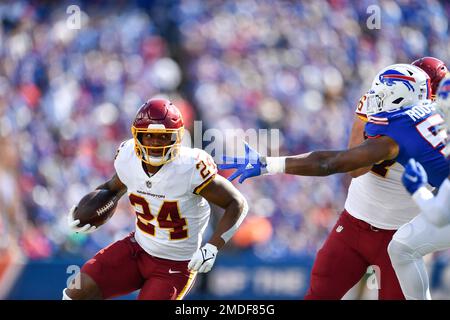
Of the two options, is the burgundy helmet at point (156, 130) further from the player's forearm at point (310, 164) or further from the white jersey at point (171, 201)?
the player's forearm at point (310, 164)

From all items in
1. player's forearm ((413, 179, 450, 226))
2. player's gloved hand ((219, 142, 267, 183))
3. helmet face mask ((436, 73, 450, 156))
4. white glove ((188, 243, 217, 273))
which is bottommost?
white glove ((188, 243, 217, 273))

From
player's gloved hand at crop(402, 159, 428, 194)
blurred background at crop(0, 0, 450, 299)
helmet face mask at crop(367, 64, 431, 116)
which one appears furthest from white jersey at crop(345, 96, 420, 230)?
blurred background at crop(0, 0, 450, 299)

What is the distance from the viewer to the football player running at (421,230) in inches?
160

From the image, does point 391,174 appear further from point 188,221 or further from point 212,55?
point 212,55

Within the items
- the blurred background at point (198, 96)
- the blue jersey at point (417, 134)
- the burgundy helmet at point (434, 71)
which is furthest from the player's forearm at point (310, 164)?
the blurred background at point (198, 96)

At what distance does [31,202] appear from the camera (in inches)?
Result: 349

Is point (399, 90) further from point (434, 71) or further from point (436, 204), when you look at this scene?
point (436, 204)

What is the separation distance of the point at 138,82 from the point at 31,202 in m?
2.18

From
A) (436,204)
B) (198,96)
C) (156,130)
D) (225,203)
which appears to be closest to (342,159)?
(436,204)

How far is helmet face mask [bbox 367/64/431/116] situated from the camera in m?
4.62

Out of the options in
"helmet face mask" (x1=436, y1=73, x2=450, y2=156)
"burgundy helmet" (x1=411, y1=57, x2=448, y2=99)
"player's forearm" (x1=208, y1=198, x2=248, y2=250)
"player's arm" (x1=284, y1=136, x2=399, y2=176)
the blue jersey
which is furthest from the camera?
"burgundy helmet" (x1=411, y1=57, x2=448, y2=99)

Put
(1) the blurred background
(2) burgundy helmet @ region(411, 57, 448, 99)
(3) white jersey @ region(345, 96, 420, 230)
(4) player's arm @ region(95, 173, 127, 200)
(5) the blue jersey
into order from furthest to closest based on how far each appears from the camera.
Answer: (1) the blurred background → (2) burgundy helmet @ region(411, 57, 448, 99) → (4) player's arm @ region(95, 173, 127, 200) → (3) white jersey @ region(345, 96, 420, 230) → (5) the blue jersey

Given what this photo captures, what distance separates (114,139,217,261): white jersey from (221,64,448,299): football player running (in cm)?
19

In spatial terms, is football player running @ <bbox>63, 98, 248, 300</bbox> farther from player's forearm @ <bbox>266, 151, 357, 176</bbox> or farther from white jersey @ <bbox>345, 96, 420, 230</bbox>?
white jersey @ <bbox>345, 96, 420, 230</bbox>
